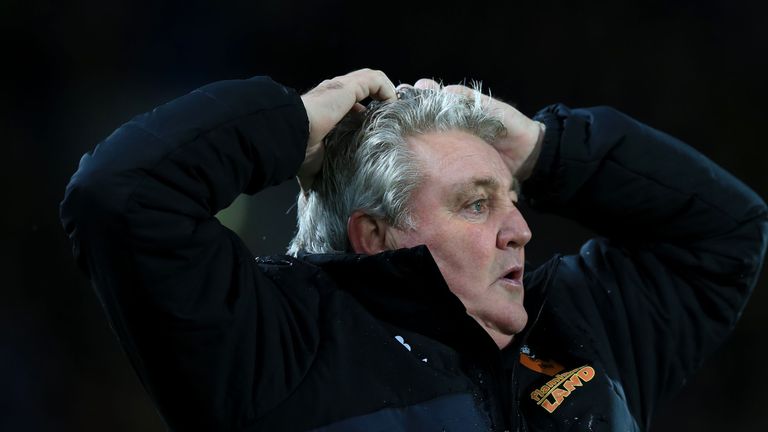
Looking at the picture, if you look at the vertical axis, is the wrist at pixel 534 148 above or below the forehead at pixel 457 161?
below

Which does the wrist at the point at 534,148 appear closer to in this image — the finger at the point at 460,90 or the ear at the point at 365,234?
the finger at the point at 460,90

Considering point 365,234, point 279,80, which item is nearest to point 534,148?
point 365,234

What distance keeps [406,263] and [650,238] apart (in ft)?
2.46

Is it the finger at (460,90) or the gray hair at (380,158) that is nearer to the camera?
the gray hair at (380,158)

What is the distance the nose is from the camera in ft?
5.84

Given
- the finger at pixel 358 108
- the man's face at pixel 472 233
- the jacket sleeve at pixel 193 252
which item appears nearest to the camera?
the jacket sleeve at pixel 193 252

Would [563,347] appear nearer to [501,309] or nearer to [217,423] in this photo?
[501,309]

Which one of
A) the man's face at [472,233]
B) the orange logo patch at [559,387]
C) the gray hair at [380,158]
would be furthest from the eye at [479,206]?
the orange logo patch at [559,387]

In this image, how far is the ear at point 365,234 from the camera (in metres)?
1.84

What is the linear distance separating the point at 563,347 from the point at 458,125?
0.48 meters

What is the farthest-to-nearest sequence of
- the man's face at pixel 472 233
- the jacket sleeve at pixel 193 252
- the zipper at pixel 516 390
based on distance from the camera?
the man's face at pixel 472 233 < the zipper at pixel 516 390 < the jacket sleeve at pixel 193 252

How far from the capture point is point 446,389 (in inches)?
62.8

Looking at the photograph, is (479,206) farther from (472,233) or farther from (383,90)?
(383,90)

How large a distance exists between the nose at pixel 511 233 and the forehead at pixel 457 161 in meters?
0.07
